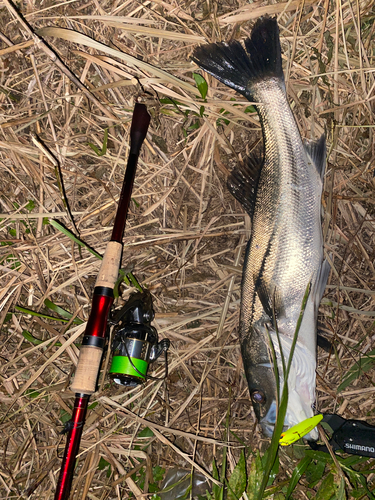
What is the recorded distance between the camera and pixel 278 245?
8.04ft

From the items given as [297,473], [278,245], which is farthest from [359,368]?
[278,245]

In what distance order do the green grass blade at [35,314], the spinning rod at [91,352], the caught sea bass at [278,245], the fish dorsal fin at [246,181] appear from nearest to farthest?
the spinning rod at [91,352] < the caught sea bass at [278,245] < the fish dorsal fin at [246,181] < the green grass blade at [35,314]

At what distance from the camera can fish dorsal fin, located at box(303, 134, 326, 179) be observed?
252 cm

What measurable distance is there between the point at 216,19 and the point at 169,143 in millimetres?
912

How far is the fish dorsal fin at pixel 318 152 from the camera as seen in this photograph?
2519 mm

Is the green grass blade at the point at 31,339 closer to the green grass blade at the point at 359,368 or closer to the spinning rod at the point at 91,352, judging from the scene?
the spinning rod at the point at 91,352

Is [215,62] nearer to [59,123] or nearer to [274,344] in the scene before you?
[59,123]

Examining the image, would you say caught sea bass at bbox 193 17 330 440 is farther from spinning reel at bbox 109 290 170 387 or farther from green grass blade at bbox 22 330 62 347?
green grass blade at bbox 22 330 62 347

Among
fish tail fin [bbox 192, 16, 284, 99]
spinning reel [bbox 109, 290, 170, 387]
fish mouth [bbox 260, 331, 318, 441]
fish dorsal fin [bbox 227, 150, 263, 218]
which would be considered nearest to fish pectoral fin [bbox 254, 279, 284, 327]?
fish mouth [bbox 260, 331, 318, 441]

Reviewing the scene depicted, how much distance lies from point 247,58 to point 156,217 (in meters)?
1.28

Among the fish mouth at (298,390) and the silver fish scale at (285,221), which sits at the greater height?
the silver fish scale at (285,221)

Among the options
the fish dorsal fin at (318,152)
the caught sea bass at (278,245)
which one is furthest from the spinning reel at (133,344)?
the fish dorsal fin at (318,152)

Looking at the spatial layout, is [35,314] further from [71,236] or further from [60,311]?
[71,236]

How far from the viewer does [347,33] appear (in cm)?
271
